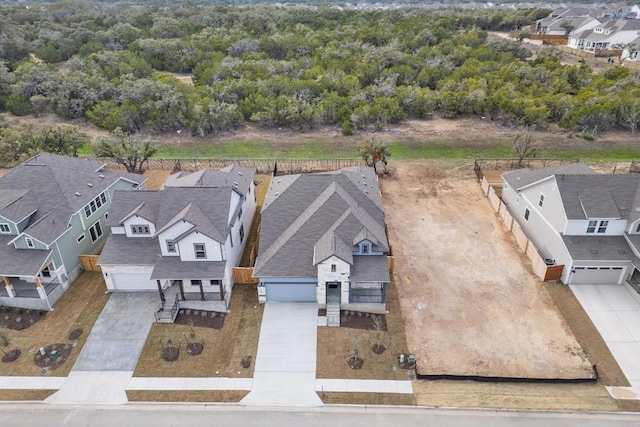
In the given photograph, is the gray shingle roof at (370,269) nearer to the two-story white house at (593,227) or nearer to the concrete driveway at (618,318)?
the two-story white house at (593,227)

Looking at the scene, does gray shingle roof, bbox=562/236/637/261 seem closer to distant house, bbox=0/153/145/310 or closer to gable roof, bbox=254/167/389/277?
gable roof, bbox=254/167/389/277

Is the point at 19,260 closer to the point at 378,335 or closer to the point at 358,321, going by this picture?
the point at 358,321

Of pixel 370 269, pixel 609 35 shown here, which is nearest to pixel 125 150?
pixel 370 269

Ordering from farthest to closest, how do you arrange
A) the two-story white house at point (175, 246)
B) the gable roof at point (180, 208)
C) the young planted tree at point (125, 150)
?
the young planted tree at point (125, 150), the gable roof at point (180, 208), the two-story white house at point (175, 246)

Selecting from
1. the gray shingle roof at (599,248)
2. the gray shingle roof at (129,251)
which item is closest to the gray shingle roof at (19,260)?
the gray shingle roof at (129,251)

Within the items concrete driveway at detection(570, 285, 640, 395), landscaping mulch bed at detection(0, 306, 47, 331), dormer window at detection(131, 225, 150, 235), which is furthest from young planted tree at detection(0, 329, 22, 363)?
concrete driveway at detection(570, 285, 640, 395)

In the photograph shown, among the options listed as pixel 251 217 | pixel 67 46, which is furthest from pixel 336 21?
pixel 251 217
